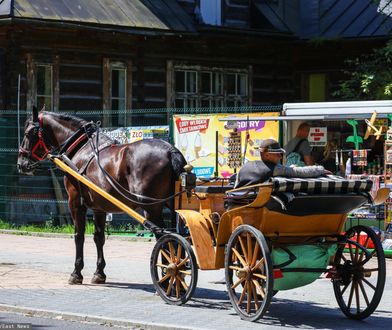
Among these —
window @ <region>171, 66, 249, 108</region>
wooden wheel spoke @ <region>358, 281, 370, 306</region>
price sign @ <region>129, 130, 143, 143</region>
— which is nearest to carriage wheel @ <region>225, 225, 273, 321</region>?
wooden wheel spoke @ <region>358, 281, 370, 306</region>

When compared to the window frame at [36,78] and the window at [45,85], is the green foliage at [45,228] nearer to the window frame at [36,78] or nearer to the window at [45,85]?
the window frame at [36,78]

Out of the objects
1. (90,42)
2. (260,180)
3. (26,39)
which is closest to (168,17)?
(90,42)

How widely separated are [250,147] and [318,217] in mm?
7085

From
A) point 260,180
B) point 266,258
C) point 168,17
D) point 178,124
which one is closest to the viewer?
point 266,258

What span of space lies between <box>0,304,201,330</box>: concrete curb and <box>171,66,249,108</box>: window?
15504 millimetres

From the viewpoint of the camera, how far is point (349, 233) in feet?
33.7

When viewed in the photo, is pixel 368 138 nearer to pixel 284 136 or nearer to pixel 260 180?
pixel 284 136

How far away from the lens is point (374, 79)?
22625 millimetres

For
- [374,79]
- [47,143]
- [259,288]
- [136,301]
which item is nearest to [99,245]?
[47,143]

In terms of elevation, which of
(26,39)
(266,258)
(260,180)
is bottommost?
(266,258)

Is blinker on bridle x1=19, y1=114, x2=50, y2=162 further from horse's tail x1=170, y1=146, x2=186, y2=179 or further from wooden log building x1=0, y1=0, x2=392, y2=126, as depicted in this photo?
wooden log building x1=0, y1=0, x2=392, y2=126

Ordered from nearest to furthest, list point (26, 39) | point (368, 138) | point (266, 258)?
point (266, 258) → point (368, 138) → point (26, 39)

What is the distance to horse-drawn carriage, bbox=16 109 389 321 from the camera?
9688 mm

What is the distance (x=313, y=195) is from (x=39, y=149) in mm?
5067
